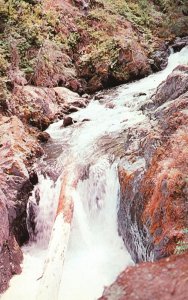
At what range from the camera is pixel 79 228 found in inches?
267

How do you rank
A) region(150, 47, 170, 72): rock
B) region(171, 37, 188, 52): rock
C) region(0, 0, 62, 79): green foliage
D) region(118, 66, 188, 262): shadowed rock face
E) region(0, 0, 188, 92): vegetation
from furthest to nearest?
region(171, 37, 188, 52): rock < region(150, 47, 170, 72): rock < region(0, 0, 188, 92): vegetation < region(0, 0, 62, 79): green foliage < region(118, 66, 188, 262): shadowed rock face

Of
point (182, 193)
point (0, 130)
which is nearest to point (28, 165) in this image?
point (0, 130)

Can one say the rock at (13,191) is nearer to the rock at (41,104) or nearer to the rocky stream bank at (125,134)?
the rocky stream bank at (125,134)

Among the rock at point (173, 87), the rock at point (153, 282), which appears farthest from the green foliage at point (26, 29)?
the rock at point (153, 282)

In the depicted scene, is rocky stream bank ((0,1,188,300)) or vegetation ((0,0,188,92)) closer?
rocky stream bank ((0,1,188,300))

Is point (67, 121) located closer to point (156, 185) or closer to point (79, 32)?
point (156, 185)

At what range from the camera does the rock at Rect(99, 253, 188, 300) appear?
6.80ft

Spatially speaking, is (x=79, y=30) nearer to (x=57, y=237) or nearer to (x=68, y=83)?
(x=68, y=83)

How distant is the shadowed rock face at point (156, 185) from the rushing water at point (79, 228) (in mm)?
541

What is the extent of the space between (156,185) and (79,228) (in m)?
2.40

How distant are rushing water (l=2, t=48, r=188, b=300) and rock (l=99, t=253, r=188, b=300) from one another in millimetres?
2907

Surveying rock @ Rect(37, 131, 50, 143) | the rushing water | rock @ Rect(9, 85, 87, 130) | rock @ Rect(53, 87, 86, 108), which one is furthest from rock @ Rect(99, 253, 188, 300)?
rock @ Rect(53, 87, 86, 108)

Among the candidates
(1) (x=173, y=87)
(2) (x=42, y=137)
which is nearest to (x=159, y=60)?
(1) (x=173, y=87)

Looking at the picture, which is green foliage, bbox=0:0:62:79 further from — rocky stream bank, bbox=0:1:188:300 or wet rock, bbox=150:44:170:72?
wet rock, bbox=150:44:170:72
